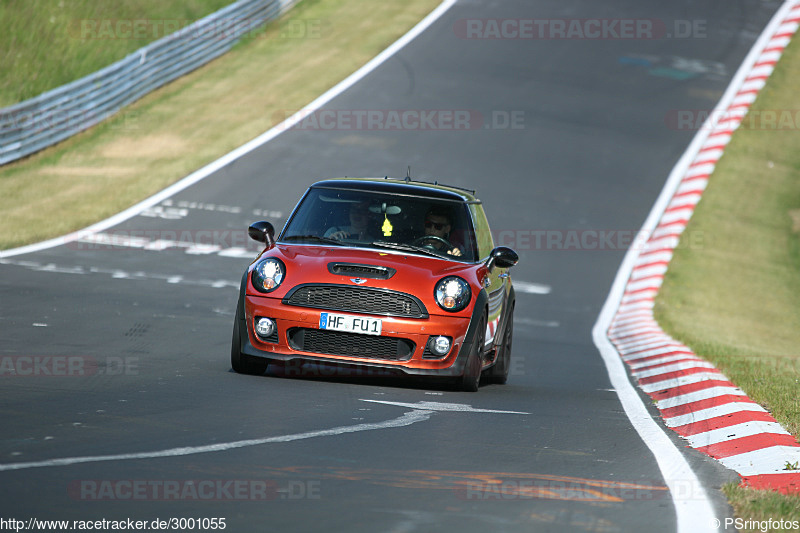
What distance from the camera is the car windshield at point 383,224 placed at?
369 inches

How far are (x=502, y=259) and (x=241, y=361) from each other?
2.26 meters

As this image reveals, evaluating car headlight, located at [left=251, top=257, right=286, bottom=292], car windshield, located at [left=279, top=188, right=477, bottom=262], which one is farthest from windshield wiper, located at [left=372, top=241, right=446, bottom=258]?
car headlight, located at [left=251, top=257, right=286, bottom=292]

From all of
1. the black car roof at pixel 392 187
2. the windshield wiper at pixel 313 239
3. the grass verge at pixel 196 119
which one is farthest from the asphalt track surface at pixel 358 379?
the black car roof at pixel 392 187

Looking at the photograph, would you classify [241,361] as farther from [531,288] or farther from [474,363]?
[531,288]

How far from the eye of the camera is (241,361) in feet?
28.9

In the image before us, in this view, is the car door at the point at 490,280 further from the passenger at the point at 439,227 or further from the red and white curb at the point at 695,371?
the red and white curb at the point at 695,371

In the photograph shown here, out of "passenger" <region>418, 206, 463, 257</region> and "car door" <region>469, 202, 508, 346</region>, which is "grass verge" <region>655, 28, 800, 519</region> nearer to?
"car door" <region>469, 202, 508, 346</region>

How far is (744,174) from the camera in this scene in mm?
23359

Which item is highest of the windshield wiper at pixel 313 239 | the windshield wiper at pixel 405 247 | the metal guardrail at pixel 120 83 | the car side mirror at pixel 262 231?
the metal guardrail at pixel 120 83

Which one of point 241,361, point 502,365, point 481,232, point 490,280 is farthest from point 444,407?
point 481,232

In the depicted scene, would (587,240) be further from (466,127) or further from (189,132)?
(189,132)

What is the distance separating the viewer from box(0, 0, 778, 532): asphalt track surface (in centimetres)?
A: 511

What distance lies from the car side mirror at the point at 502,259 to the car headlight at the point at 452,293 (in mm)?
844

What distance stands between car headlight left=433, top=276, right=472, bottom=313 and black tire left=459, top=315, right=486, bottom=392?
0.79 feet
